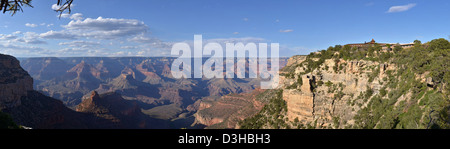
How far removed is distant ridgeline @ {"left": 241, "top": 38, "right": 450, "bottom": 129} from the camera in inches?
643

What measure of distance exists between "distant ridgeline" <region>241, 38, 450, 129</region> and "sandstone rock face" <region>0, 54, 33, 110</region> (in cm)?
6534

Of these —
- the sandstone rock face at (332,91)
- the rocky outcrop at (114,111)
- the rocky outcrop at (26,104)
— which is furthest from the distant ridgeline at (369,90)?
the rocky outcrop at (114,111)

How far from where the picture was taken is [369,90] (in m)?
27.7

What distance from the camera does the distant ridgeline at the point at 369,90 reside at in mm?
16325

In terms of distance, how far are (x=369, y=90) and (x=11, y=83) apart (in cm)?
8462

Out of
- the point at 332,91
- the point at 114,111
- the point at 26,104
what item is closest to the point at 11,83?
the point at 26,104

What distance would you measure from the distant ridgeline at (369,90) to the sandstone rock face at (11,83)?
214 ft

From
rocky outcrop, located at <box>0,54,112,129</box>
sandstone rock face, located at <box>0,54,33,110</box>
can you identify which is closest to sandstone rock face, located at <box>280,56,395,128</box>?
rocky outcrop, located at <box>0,54,112,129</box>

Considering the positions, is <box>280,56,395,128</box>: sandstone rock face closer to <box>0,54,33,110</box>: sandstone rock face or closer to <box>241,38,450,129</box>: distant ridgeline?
<box>241,38,450,129</box>: distant ridgeline

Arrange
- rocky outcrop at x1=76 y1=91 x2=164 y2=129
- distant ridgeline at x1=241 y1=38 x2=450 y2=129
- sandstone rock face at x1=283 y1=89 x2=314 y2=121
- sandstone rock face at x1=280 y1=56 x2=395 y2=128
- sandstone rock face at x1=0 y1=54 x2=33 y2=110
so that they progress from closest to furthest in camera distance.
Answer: distant ridgeline at x1=241 y1=38 x2=450 y2=129 → sandstone rock face at x1=280 y1=56 x2=395 y2=128 → sandstone rock face at x1=283 y1=89 x2=314 y2=121 → sandstone rock face at x1=0 y1=54 x2=33 y2=110 → rocky outcrop at x1=76 y1=91 x2=164 y2=129

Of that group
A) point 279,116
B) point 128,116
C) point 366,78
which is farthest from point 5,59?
point 366,78

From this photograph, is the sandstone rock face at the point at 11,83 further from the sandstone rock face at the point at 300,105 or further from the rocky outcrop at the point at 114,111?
the sandstone rock face at the point at 300,105
